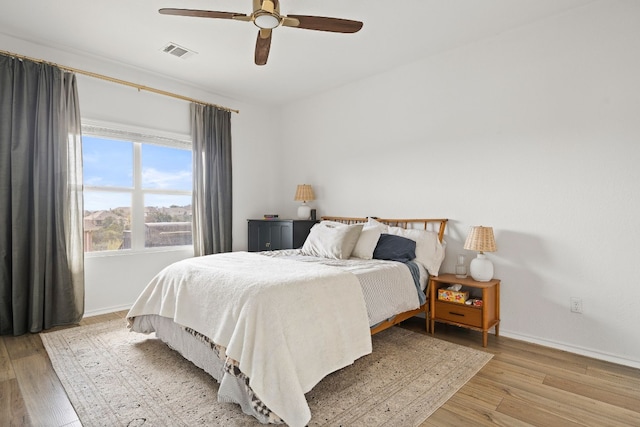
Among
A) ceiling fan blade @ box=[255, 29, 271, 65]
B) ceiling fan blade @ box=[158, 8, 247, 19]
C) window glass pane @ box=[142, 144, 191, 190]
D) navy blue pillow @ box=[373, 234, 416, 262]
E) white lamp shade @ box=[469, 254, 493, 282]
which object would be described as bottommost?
white lamp shade @ box=[469, 254, 493, 282]

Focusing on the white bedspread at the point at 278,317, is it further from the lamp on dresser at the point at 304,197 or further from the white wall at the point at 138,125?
the lamp on dresser at the point at 304,197

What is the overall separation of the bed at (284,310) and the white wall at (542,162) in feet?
2.30

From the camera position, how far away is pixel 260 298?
1916mm

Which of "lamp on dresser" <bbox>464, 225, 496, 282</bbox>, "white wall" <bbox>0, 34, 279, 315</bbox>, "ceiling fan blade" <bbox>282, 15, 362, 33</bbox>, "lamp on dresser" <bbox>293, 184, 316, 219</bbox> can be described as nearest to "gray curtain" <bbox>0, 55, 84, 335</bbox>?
"white wall" <bbox>0, 34, 279, 315</bbox>

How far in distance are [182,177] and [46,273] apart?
183 centimetres

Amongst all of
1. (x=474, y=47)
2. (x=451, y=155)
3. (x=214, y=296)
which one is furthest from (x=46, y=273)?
(x=474, y=47)

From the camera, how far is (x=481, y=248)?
2.96 meters

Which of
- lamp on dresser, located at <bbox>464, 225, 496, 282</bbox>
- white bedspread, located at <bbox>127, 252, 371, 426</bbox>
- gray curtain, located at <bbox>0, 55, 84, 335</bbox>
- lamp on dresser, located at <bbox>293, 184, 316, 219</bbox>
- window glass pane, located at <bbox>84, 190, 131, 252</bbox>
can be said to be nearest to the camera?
white bedspread, located at <bbox>127, 252, 371, 426</bbox>

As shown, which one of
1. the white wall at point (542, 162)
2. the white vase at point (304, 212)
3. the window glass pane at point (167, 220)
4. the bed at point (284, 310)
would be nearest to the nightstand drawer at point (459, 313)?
the bed at point (284, 310)

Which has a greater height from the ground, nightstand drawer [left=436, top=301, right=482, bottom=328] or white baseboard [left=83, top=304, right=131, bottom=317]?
nightstand drawer [left=436, top=301, right=482, bottom=328]

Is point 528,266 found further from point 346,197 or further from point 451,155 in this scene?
point 346,197

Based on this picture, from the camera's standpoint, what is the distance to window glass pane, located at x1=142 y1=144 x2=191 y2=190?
4.19 m

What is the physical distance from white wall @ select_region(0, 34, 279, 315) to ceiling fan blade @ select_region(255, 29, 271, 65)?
2.04 metres

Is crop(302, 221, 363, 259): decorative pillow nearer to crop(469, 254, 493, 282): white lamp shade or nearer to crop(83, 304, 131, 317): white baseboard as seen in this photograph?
crop(469, 254, 493, 282): white lamp shade
